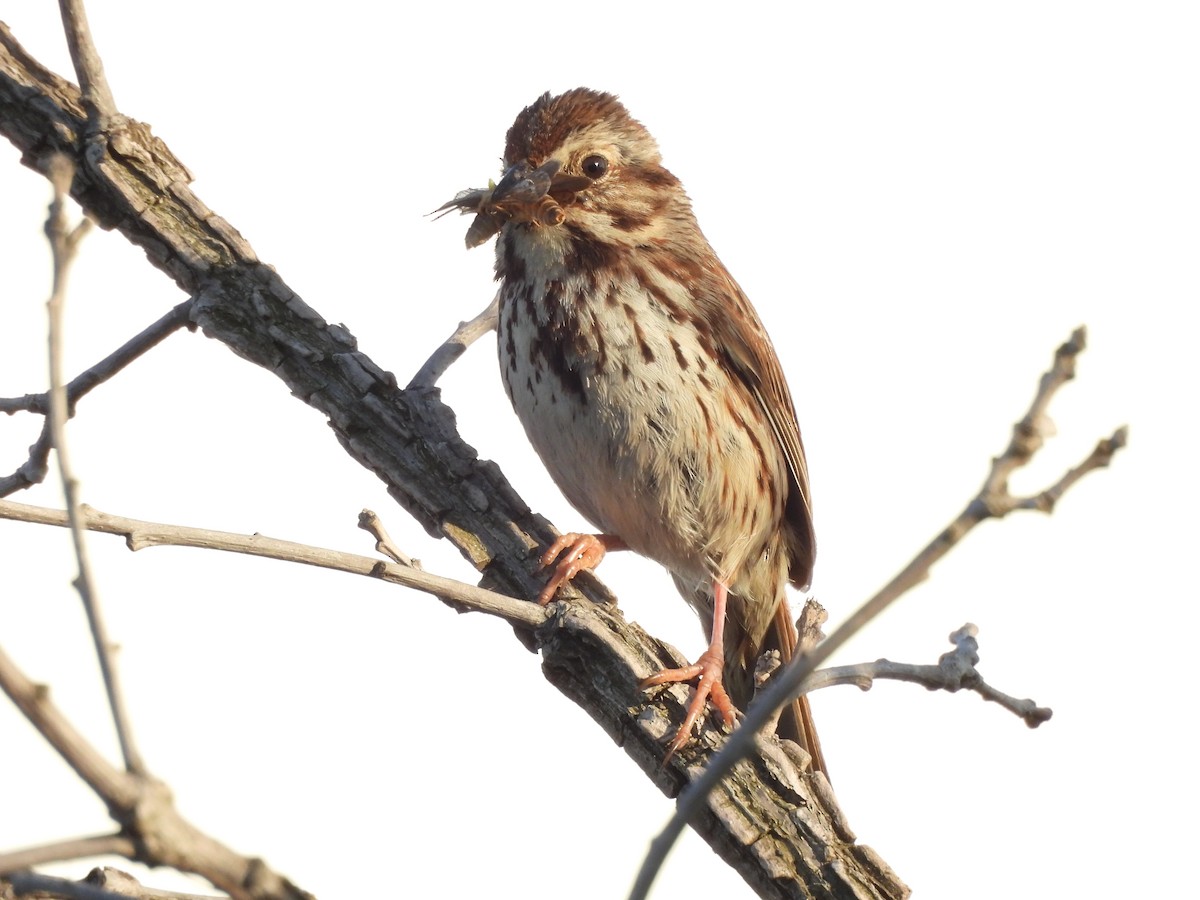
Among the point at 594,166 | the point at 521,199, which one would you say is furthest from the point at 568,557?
the point at 594,166

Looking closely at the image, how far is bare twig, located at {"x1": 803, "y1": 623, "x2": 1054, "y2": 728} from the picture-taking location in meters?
3.16

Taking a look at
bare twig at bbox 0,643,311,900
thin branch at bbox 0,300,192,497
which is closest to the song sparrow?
thin branch at bbox 0,300,192,497

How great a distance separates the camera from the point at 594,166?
5.27 m

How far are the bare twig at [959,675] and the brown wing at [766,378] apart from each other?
Answer: 1.98m

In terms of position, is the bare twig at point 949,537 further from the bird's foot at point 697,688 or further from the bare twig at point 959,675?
the bird's foot at point 697,688

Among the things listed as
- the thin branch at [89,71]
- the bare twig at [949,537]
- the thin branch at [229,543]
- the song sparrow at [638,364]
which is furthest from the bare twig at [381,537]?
the bare twig at [949,537]

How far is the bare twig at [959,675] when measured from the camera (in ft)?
10.4

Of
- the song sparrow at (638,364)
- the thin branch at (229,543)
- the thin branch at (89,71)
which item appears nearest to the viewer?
the thin branch at (229,543)

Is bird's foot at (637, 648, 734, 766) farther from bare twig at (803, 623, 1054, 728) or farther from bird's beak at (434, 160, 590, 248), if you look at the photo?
bird's beak at (434, 160, 590, 248)

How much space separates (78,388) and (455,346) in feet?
3.92

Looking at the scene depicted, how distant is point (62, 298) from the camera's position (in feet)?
6.42

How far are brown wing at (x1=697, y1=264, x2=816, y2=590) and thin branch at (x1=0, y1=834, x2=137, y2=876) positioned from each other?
358 centimetres

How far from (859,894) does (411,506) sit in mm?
1657

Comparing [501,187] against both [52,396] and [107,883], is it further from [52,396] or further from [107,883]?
[52,396]
